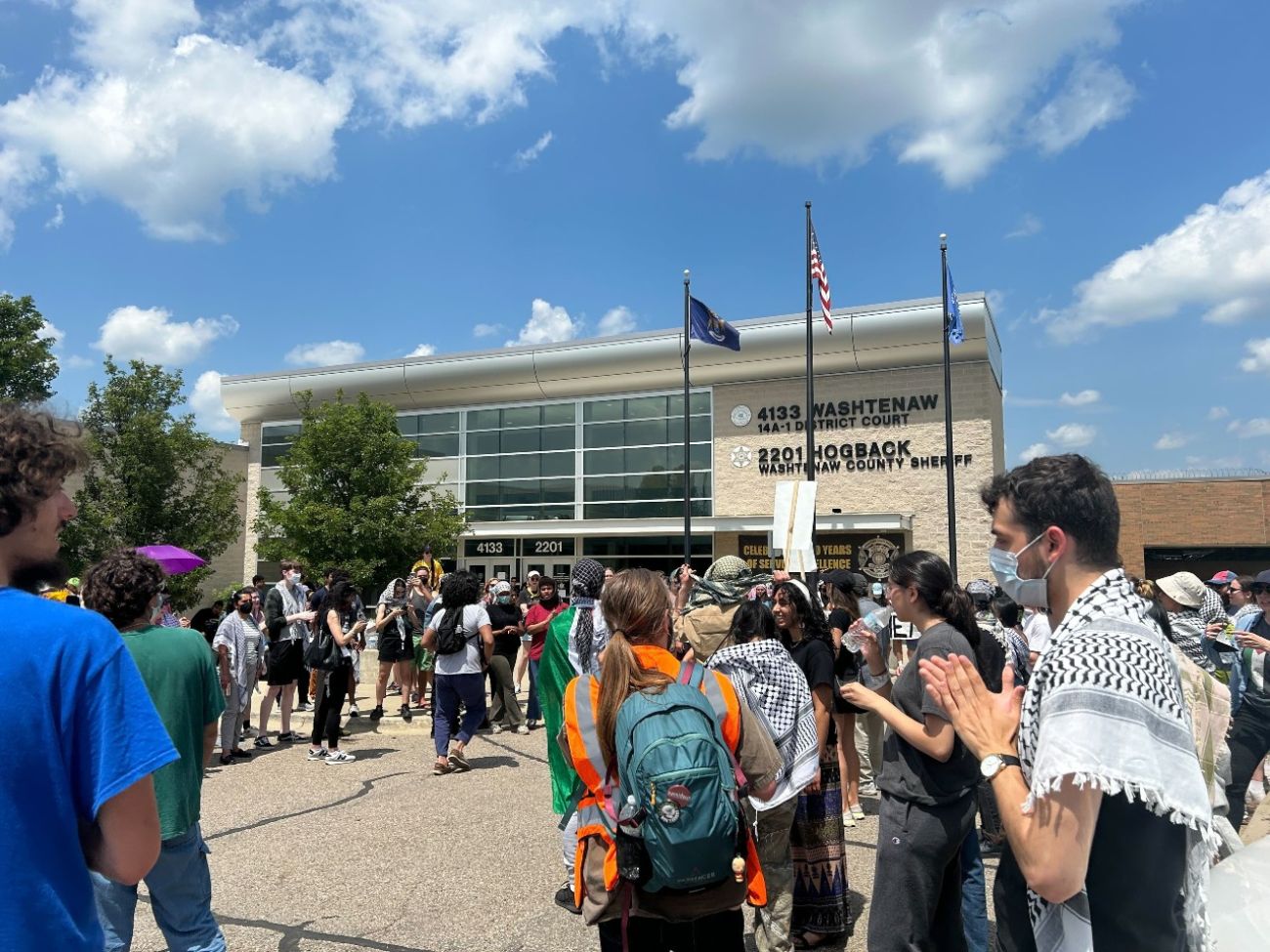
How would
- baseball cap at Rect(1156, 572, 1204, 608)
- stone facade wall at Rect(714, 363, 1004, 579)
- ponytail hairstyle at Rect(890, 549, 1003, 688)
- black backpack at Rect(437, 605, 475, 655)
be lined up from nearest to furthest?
ponytail hairstyle at Rect(890, 549, 1003, 688), baseball cap at Rect(1156, 572, 1204, 608), black backpack at Rect(437, 605, 475, 655), stone facade wall at Rect(714, 363, 1004, 579)

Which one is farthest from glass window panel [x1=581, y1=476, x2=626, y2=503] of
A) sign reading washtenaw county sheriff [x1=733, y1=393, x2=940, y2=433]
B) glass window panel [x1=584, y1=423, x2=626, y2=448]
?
sign reading washtenaw county sheriff [x1=733, y1=393, x2=940, y2=433]

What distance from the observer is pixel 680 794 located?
2.44 m

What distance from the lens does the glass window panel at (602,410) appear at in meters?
30.5

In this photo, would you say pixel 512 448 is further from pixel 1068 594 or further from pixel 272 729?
pixel 1068 594

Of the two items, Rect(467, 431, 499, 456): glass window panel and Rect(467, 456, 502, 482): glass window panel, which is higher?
Rect(467, 431, 499, 456): glass window panel

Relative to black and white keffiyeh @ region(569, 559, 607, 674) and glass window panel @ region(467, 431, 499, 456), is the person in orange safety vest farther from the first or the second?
glass window panel @ region(467, 431, 499, 456)

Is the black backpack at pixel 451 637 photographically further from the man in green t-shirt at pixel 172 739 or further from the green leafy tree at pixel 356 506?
the green leafy tree at pixel 356 506

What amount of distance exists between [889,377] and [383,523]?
16.4 meters

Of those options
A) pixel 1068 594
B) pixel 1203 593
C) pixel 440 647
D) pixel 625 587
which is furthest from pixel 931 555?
pixel 440 647

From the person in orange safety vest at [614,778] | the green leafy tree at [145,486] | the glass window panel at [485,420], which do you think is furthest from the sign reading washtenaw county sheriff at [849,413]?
the person in orange safety vest at [614,778]

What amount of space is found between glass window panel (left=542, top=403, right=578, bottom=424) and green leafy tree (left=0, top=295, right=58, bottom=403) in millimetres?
16109

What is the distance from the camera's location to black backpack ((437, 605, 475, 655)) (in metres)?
8.21

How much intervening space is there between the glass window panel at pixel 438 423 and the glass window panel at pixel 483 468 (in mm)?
1550

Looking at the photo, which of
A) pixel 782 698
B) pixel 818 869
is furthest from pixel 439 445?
pixel 782 698
